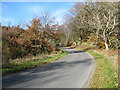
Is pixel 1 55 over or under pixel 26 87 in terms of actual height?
over

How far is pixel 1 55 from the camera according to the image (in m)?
12.1

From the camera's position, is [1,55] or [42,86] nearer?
[42,86]

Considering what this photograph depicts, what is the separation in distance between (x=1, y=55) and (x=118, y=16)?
2275cm

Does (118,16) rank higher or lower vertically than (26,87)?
higher

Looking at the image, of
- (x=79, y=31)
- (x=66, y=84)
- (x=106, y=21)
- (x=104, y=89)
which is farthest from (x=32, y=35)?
(x=79, y=31)

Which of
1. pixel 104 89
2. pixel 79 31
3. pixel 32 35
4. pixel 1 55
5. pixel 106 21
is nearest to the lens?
pixel 104 89

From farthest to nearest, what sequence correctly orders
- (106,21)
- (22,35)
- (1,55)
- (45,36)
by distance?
(45,36) < (106,21) < (22,35) < (1,55)

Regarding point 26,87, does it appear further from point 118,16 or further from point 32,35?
→ point 118,16

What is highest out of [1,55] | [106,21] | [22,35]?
[106,21]

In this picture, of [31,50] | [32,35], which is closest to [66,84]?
[31,50]

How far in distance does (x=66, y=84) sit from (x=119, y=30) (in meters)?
23.5

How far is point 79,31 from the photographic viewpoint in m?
44.9

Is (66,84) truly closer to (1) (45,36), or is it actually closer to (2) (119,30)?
(1) (45,36)

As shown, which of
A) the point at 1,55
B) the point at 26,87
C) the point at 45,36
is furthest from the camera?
the point at 45,36
